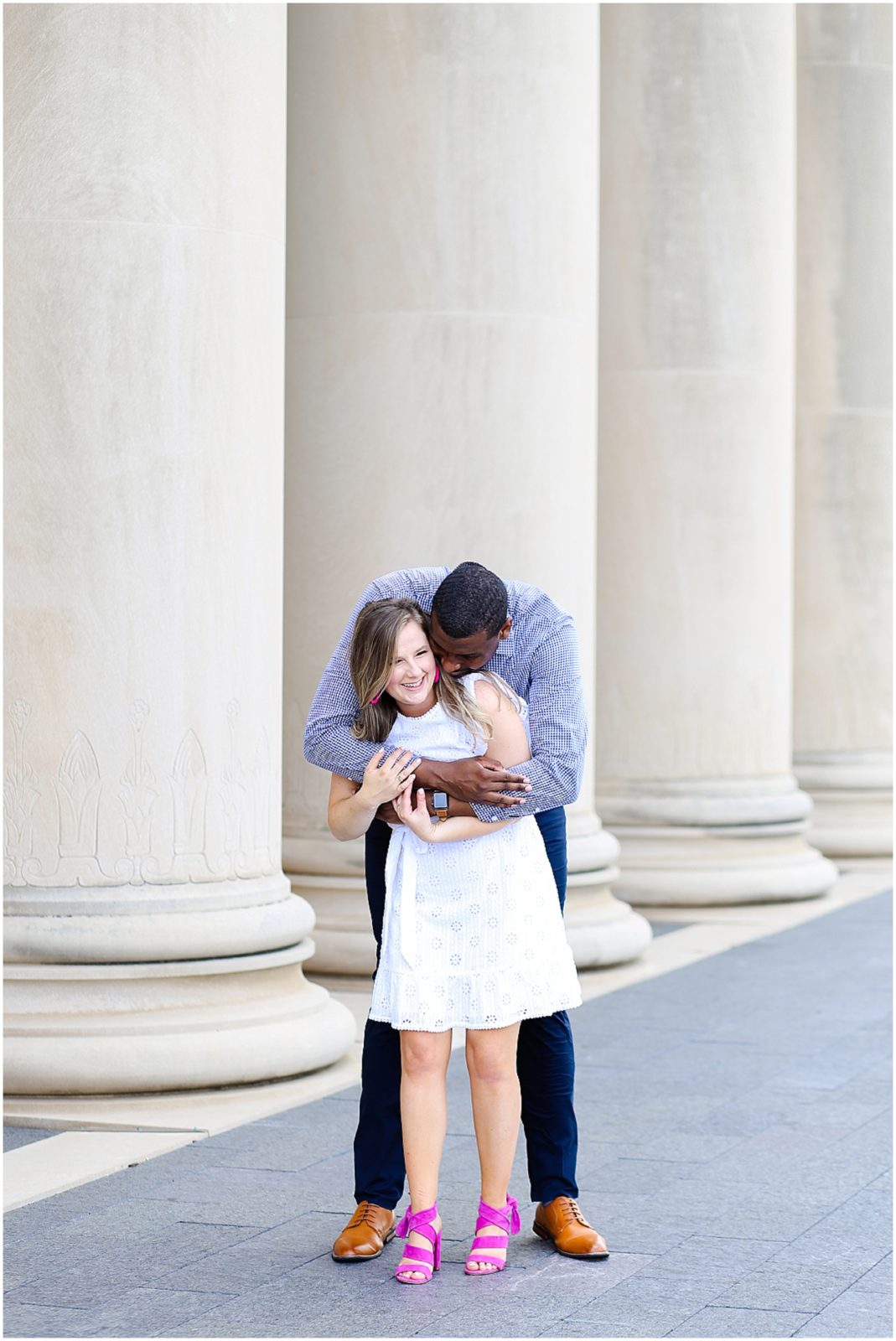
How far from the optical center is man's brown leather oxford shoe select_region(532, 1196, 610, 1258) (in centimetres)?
1011

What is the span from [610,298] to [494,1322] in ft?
55.2

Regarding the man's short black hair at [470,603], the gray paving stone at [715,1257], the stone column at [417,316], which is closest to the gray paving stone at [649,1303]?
the gray paving stone at [715,1257]

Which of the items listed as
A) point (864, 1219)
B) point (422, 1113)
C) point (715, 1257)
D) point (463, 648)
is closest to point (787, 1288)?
point (715, 1257)

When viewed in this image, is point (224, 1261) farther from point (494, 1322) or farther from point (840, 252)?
point (840, 252)

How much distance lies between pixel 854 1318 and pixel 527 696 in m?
3.25

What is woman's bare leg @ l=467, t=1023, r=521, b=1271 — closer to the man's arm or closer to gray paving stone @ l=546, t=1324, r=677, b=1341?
gray paving stone @ l=546, t=1324, r=677, b=1341

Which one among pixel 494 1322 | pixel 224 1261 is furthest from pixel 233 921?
pixel 494 1322

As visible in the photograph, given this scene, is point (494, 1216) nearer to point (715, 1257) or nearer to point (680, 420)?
point (715, 1257)

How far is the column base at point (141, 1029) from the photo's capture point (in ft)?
42.8

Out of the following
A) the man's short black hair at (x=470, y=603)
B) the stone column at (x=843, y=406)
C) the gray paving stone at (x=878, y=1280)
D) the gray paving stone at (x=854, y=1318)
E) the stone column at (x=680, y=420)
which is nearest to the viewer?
the gray paving stone at (x=854, y=1318)

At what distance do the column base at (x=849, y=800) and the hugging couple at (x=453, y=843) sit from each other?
20688 millimetres

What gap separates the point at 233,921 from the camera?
1360 centimetres

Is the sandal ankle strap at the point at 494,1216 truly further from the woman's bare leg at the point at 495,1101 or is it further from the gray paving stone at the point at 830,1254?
the gray paving stone at the point at 830,1254

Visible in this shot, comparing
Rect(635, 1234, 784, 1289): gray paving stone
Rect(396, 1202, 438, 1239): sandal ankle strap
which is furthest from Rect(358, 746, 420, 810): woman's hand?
Rect(635, 1234, 784, 1289): gray paving stone
